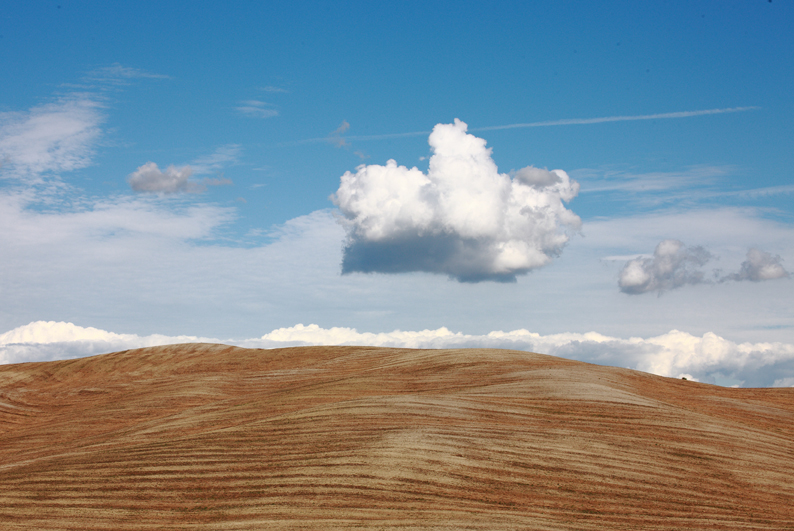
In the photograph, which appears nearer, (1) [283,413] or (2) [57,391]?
(1) [283,413]

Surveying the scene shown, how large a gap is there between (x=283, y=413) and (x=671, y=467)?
70.4ft

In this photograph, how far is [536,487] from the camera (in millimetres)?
25297

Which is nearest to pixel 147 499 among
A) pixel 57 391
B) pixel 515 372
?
pixel 515 372

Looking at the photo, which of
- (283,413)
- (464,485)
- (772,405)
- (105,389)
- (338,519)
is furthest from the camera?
(105,389)

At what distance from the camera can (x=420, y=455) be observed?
89.4ft

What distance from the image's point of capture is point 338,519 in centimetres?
2170

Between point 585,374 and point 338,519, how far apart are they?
97.8 feet

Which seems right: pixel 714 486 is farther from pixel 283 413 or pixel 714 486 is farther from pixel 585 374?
pixel 283 413

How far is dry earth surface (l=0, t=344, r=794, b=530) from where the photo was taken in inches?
909

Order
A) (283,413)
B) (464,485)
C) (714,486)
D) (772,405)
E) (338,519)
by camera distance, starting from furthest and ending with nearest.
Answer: (772,405) < (283,413) < (714,486) < (464,485) < (338,519)

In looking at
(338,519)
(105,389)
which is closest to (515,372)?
(338,519)

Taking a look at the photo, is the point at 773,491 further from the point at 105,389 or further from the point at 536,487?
the point at 105,389

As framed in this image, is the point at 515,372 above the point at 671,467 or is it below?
above

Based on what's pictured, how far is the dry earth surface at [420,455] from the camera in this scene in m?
23.1
